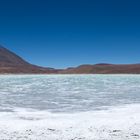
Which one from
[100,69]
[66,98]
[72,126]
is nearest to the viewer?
[72,126]

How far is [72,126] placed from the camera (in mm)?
7816

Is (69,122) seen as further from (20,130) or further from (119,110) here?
(119,110)

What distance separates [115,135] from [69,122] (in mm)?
1983

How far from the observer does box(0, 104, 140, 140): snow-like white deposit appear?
6621 millimetres

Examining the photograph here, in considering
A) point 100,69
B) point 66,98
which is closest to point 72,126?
point 66,98

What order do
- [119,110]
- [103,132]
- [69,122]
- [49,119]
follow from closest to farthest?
[103,132]
[69,122]
[49,119]
[119,110]

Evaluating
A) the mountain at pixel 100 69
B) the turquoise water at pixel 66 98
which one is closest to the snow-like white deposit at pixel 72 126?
the turquoise water at pixel 66 98

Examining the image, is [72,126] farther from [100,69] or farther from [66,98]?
[100,69]

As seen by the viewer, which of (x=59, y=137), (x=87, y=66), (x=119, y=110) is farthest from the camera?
(x=87, y=66)

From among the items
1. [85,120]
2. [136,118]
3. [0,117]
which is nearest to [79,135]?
[85,120]

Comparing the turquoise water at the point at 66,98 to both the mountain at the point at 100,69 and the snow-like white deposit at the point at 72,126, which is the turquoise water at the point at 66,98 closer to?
the snow-like white deposit at the point at 72,126

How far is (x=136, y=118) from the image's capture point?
29.8 feet

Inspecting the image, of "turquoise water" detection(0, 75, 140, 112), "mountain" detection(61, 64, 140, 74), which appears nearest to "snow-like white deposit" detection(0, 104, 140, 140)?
"turquoise water" detection(0, 75, 140, 112)

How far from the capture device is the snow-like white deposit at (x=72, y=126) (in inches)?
261
